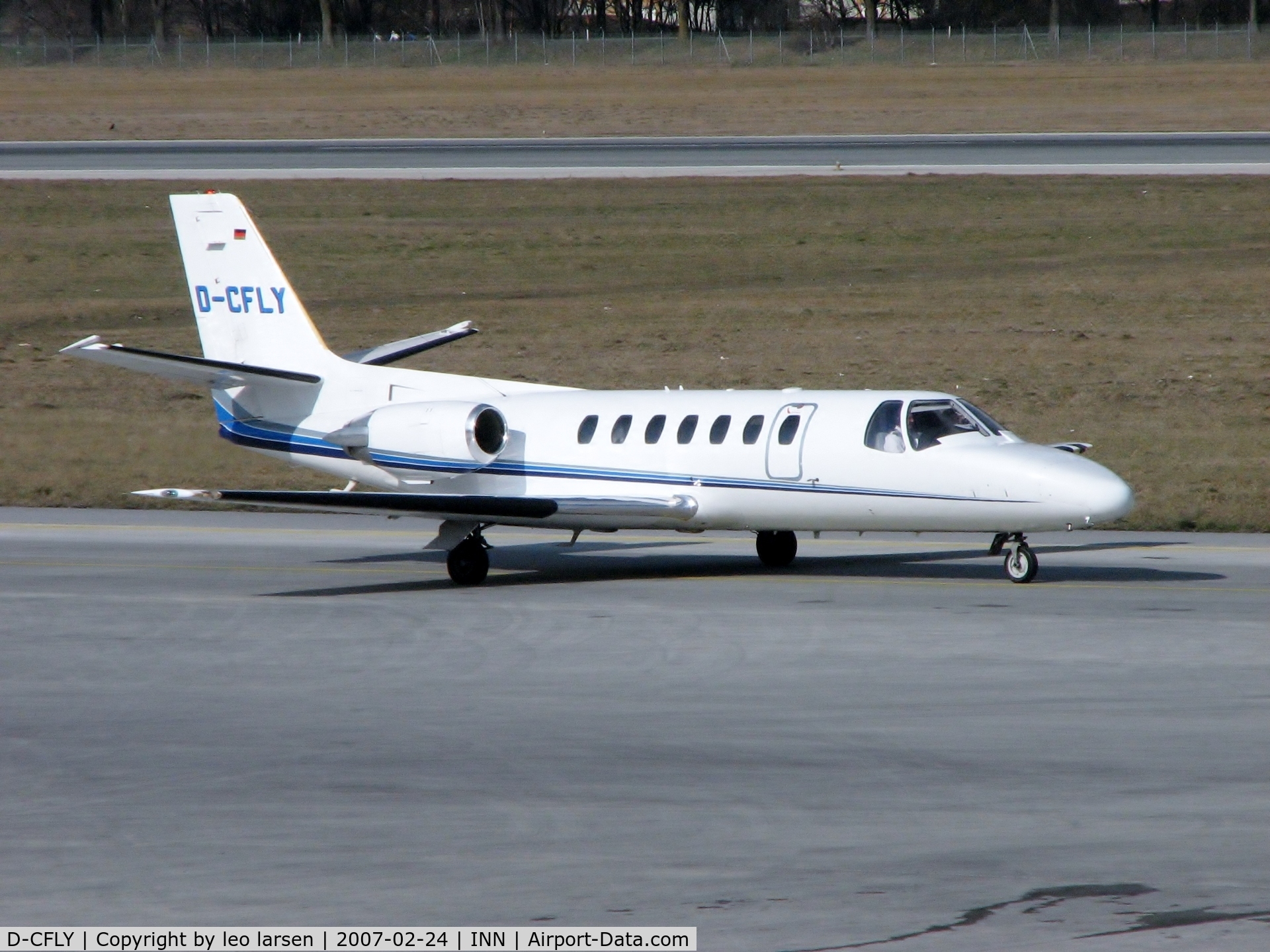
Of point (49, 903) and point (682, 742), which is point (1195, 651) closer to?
point (682, 742)

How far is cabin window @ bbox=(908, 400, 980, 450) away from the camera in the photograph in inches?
792

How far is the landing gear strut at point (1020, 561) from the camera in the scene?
20.1 metres

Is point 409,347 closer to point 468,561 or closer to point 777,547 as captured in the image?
point 468,561

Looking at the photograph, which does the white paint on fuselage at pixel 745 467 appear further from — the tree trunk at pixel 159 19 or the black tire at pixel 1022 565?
the tree trunk at pixel 159 19

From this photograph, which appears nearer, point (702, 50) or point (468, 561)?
point (468, 561)

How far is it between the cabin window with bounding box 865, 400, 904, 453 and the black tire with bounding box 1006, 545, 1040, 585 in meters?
1.67

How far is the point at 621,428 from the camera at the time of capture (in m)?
21.8

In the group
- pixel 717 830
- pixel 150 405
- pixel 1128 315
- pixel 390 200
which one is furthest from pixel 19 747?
pixel 390 200

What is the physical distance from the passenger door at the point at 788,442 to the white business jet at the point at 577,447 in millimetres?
21

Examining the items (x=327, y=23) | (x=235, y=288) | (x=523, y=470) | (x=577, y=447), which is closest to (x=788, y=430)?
(x=577, y=447)

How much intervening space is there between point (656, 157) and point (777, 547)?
3366cm

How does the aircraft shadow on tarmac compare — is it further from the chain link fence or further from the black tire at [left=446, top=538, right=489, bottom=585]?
the chain link fence

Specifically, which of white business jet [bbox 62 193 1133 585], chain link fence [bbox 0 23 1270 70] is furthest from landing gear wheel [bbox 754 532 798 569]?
chain link fence [bbox 0 23 1270 70]

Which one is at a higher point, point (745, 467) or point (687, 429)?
point (687, 429)
